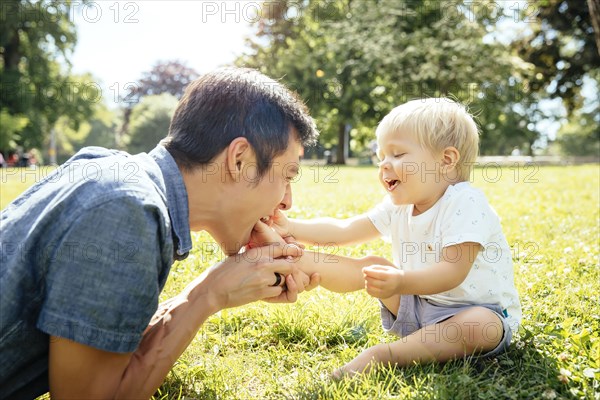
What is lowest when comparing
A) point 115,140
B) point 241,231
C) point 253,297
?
point 115,140

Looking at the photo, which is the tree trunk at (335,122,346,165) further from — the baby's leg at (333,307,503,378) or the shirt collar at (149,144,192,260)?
the shirt collar at (149,144,192,260)

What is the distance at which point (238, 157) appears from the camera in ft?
6.76

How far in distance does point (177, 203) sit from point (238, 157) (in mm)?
297

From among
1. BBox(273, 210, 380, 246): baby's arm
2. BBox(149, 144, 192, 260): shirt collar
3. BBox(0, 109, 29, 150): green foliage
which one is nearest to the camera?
BBox(149, 144, 192, 260): shirt collar

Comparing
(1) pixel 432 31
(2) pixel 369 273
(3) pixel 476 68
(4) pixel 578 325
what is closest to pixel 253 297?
(2) pixel 369 273

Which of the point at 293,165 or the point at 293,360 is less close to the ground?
the point at 293,165

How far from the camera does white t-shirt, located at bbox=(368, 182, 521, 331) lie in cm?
243

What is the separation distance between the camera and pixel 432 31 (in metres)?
26.9

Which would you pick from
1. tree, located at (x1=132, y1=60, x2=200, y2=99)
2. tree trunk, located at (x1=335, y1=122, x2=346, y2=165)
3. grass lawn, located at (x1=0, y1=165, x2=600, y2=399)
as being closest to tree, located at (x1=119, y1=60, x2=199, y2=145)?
tree, located at (x1=132, y1=60, x2=200, y2=99)

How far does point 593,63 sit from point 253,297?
2870cm

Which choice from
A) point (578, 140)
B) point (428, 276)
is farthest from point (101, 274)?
point (578, 140)

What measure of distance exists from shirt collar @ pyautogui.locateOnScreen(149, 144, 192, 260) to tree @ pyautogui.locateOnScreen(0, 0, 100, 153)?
31.0m

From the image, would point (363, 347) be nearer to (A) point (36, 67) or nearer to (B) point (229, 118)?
(B) point (229, 118)

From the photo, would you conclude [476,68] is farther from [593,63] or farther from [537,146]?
[537,146]
